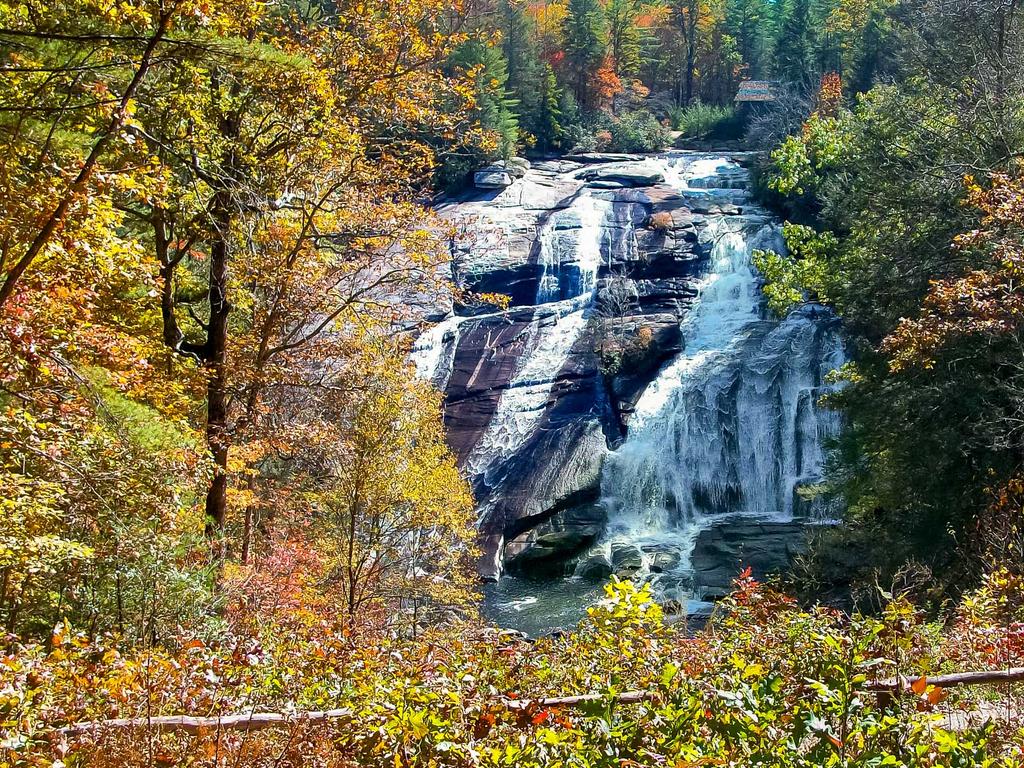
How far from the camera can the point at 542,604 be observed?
19.7 metres

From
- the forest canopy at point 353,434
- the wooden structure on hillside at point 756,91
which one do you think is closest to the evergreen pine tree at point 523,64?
the wooden structure on hillside at point 756,91

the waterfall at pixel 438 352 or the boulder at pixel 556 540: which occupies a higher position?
the waterfall at pixel 438 352

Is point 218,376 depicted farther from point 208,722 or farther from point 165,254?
point 208,722

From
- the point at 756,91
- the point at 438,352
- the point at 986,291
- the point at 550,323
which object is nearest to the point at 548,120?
the point at 756,91

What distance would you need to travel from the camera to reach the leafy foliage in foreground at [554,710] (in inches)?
116

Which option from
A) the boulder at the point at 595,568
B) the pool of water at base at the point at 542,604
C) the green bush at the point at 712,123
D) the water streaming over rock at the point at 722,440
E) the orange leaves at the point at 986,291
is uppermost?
the green bush at the point at 712,123

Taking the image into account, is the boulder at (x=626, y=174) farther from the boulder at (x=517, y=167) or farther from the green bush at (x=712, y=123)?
the green bush at (x=712, y=123)

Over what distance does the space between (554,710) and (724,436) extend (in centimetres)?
2124

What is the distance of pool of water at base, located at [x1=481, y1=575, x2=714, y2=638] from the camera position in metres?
17.8

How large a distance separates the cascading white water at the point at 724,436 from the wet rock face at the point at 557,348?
0.92 metres

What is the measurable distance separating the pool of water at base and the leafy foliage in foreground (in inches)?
516

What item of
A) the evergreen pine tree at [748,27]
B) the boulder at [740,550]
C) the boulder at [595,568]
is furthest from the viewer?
the evergreen pine tree at [748,27]

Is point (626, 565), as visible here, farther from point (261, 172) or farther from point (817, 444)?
point (261, 172)

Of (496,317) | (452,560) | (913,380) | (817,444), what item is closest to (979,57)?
(913,380)
